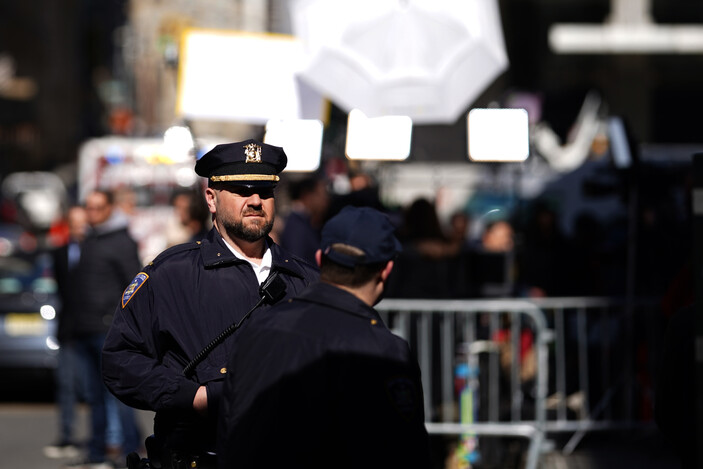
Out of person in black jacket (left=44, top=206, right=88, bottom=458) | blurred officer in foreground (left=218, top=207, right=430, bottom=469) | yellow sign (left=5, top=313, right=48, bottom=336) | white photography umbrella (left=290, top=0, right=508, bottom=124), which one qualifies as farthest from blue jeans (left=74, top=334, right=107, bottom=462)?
A: blurred officer in foreground (left=218, top=207, right=430, bottom=469)

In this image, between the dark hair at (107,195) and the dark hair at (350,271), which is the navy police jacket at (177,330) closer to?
the dark hair at (350,271)

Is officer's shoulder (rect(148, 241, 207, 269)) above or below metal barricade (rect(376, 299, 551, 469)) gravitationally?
above

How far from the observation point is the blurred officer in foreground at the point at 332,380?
3.58 m

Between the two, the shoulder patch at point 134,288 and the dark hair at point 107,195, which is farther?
the dark hair at point 107,195

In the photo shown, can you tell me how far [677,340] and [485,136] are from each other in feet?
8.14

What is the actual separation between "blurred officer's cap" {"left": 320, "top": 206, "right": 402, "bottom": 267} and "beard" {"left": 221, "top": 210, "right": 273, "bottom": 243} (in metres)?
0.83

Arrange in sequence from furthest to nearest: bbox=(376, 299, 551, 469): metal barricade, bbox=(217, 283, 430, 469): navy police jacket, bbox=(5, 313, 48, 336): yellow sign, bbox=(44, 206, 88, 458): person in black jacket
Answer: bbox=(5, 313, 48, 336): yellow sign < bbox=(44, 206, 88, 458): person in black jacket < bbox=(376, 299, 551, 469): metal barricade < bbox=(217, 283, 430, 469): navy police jacket

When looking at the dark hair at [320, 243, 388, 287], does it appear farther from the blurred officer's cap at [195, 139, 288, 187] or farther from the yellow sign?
the yellow sign

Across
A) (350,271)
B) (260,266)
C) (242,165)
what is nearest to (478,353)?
(260,266)

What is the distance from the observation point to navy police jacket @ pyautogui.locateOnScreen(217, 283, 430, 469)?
3.57 meters

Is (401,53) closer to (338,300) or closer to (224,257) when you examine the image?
(224,257)

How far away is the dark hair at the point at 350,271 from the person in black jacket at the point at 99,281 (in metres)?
5.77

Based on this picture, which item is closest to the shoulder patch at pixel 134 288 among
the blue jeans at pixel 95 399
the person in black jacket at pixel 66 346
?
the blue jeans at pixel 95 399

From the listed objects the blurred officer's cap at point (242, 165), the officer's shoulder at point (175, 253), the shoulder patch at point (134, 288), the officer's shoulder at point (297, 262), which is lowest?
the shoulder patch at point (134, 288)
